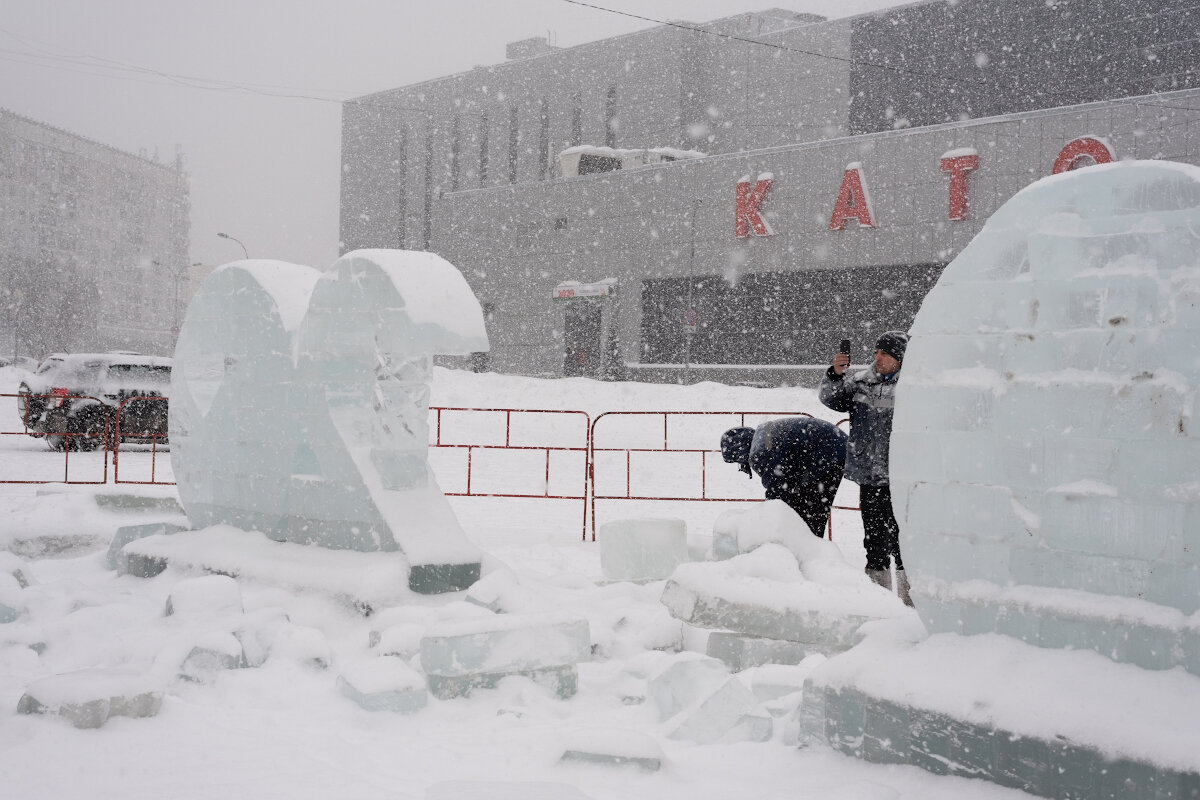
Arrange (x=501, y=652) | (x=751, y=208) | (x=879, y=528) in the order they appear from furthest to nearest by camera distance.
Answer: (x=751, y=208) < (x=879, y=528) < (x=501, y=652)

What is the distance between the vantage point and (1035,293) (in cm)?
371

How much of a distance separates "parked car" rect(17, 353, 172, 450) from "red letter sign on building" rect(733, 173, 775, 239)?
15361 millimetres

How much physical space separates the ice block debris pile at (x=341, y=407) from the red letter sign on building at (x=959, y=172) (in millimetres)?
18150

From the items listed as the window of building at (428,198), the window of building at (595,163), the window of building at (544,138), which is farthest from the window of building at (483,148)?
the window of building at (595,163)

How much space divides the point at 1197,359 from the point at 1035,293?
1.86ft

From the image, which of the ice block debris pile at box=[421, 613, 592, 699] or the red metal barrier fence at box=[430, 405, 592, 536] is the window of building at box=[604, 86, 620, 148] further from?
the ice block debris pile at box=[421, 613, 592, 699]

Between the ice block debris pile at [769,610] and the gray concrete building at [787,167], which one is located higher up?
the gray concrete building at [787,167]

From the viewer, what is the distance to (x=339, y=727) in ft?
14.4

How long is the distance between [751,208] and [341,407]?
68.8ft

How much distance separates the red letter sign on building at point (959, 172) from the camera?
72.9 ft

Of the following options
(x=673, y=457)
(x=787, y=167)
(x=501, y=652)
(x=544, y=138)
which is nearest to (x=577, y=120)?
(x=544, y=138)

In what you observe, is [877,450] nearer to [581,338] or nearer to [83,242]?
[581,338]

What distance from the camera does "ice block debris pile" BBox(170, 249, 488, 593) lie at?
6.50 m

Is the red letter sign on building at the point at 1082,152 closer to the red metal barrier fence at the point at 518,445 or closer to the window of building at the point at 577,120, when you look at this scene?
the red metal barrier fence at the point at 518,445
